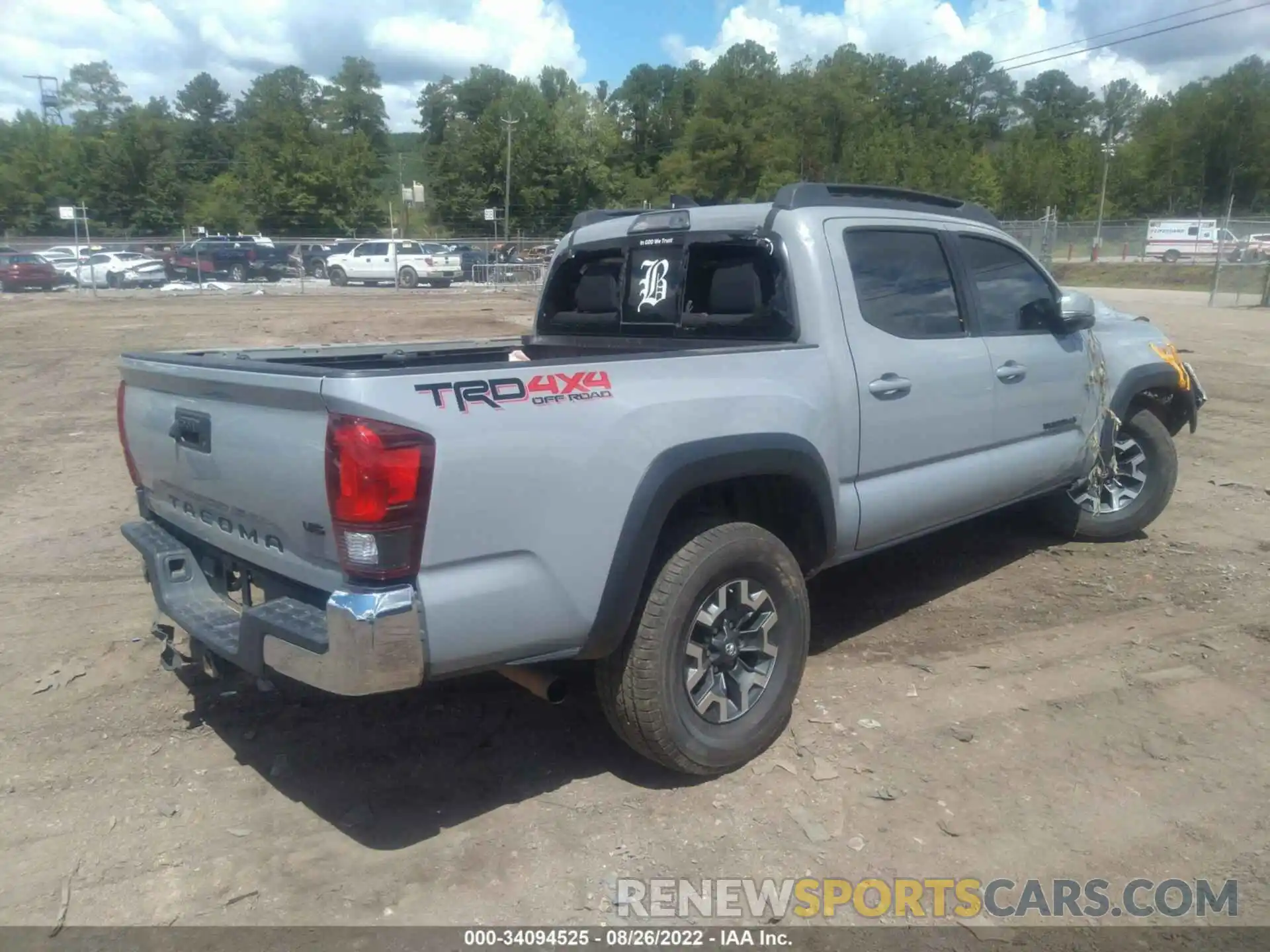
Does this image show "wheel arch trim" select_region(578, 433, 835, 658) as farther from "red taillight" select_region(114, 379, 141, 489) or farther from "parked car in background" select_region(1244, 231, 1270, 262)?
"parked car in background" select_region(1244, 231, 1270, 262)

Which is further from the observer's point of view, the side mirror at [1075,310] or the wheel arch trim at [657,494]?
the side mirror at [1075,310]

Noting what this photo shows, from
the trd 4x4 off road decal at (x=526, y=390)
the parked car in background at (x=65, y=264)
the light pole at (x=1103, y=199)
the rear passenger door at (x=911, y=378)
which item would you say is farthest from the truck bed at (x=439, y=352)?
the light pole at (x=1103, y=199)

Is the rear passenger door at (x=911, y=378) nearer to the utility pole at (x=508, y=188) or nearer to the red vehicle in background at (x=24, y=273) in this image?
the red vehicle in background at (x=24, y=273)

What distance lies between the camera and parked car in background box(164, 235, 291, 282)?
134 feet

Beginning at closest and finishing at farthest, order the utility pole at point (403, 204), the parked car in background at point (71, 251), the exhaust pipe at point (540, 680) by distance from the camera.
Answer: the exhaust pipe at point (540, 680)
the parked car in background at point (71, 251)
the utility pole at point (403, 204)

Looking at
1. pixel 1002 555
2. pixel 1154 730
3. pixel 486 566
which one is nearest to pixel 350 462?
pixel 486 566

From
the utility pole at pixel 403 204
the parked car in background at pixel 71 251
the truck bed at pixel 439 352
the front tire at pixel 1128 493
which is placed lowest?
the front tire at pixel 1128 493

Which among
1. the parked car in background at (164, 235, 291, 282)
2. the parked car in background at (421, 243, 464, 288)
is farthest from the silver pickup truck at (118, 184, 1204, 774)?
the parked car in background at (164, 235, 291, 282)

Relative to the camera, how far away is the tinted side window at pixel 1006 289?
4855 mm

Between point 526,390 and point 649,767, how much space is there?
162cm

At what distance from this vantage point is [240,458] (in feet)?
10.4

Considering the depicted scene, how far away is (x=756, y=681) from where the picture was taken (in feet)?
12.3

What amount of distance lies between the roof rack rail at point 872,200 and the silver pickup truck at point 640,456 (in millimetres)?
18

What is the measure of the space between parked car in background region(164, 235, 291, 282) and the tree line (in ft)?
65.1
